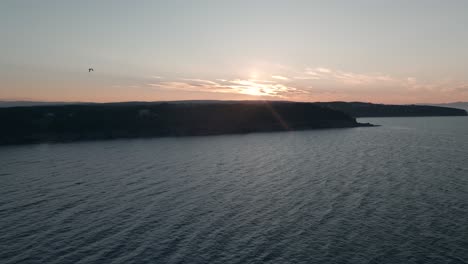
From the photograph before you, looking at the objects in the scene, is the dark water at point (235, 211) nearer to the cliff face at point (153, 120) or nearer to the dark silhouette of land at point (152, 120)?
the dark silhouette of land at point (152, 120)

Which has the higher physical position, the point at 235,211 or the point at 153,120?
the point at 153,120

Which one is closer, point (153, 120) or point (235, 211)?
point (235, 211)

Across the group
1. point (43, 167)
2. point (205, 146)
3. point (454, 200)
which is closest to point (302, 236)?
point (454, 200)

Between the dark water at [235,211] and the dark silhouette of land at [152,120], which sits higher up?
the dark silhouette of land at [152,120]

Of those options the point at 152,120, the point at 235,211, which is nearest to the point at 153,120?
the point at 152,120

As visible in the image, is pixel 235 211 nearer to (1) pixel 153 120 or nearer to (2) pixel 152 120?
(1) pixel 153 120

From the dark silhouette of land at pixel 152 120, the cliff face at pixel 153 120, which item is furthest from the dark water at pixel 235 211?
the cliff face at pixel 153 120

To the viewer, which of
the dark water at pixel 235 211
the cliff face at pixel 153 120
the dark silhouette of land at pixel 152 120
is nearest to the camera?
the dark water at pixel 235 211
